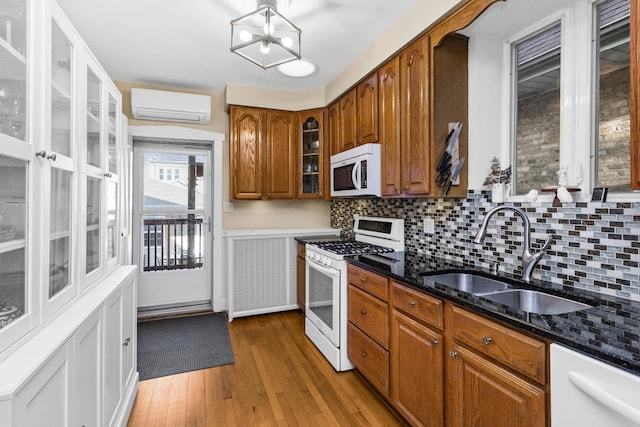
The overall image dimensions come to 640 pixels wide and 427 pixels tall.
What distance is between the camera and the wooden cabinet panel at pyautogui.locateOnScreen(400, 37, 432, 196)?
2.07m

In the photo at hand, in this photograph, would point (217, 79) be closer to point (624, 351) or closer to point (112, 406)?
point (112, 406)

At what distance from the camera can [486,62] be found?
2.07 meters

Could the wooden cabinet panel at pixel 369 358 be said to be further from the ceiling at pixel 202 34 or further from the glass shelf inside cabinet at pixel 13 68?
the ceiling at pixel 202 34

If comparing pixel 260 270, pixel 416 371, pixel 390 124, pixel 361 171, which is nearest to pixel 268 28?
pixel 390 124

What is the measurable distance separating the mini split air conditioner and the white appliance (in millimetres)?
1935

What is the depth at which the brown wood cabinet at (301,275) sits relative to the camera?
11.4 feet

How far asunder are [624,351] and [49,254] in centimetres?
183

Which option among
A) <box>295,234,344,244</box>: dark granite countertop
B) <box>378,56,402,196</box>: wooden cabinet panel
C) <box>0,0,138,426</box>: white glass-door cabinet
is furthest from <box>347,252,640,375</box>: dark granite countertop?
<box>295,234,344,244</box>: dark granite countertop

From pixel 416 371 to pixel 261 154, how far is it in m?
2.68

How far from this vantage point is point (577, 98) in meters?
1.62

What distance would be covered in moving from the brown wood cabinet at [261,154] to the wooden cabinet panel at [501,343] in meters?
2.57

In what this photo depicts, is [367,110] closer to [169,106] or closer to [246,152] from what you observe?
[246,152]

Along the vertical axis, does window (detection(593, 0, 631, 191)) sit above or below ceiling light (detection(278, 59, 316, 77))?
below

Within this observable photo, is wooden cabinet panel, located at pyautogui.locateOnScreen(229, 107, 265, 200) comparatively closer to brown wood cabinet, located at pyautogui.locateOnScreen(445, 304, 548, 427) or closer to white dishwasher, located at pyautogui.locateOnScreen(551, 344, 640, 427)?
brown wood cabinet, located at pyautogui.locateOnScreen(445, 304, 548, 427)
